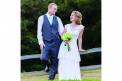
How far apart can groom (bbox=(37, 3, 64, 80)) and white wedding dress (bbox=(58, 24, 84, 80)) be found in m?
Result: 0.07

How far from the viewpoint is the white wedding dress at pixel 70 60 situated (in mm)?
6910

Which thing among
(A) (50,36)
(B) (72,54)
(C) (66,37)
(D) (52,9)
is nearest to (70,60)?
(B) (72,54)

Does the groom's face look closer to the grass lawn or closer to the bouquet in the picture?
the bouquet

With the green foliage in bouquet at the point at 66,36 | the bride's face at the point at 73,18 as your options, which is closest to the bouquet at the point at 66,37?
the green foliage in bouquet at the point at 66,36

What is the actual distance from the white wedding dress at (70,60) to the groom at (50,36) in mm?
67

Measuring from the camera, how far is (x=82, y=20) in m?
6.91

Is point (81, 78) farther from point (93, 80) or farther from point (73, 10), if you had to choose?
point (73, 10)

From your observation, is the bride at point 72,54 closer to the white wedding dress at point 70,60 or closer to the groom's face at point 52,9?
the white wedding dress at point 70,60

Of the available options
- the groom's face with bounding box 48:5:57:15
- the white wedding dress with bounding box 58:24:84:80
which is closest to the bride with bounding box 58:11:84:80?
the white wedding dress with bounding box 58:24:84:80

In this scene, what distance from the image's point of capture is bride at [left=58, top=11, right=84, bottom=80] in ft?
22.7
